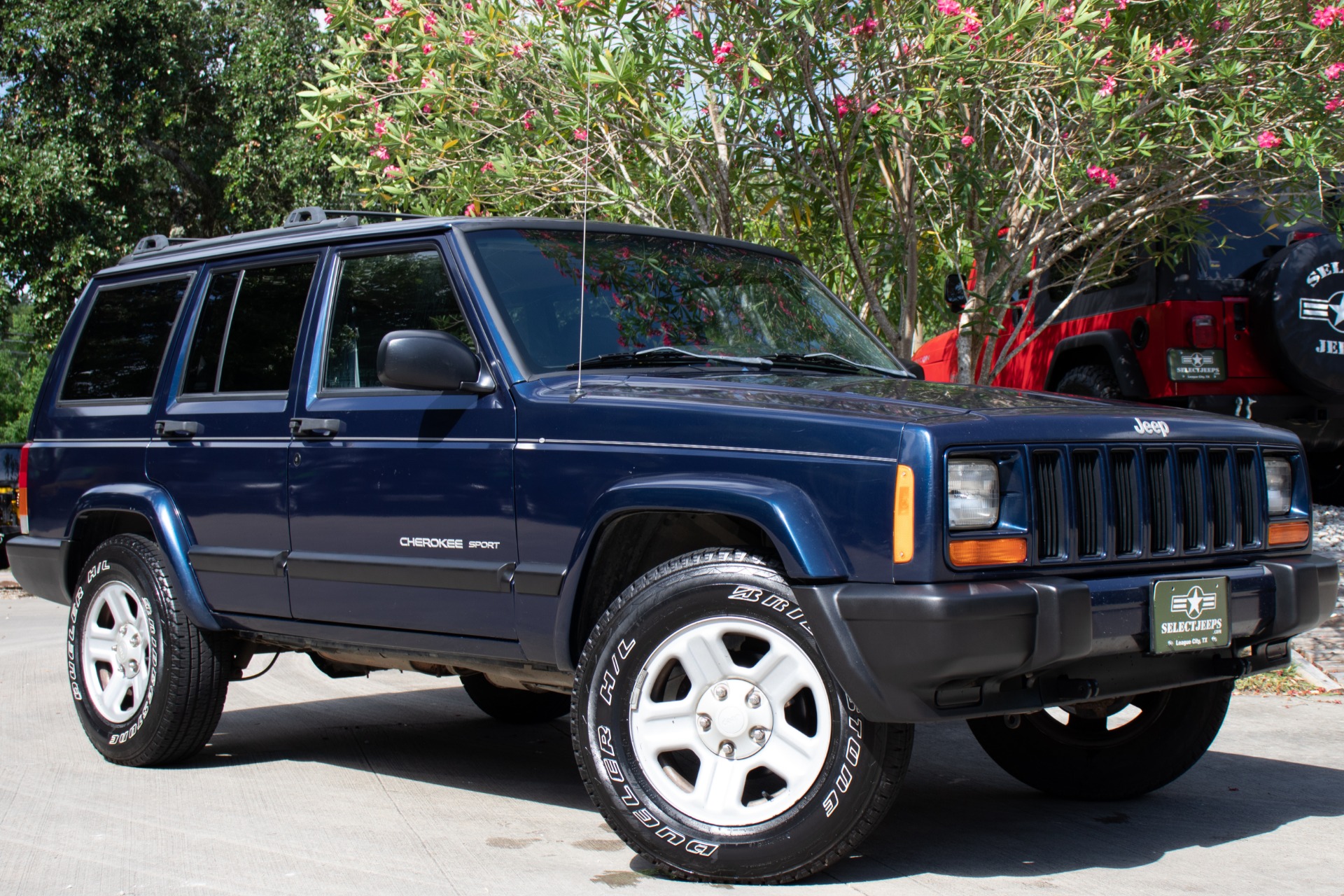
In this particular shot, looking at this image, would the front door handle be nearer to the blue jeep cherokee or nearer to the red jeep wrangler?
the blue jeep cherokee

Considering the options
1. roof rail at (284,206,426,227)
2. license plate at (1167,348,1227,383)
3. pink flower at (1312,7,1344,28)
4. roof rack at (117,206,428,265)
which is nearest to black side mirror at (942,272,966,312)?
license plate at (1167,348,1227,383)

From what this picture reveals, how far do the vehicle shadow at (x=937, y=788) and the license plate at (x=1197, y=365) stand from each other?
3.44 metres

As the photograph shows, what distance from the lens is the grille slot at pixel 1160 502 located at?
3775mm

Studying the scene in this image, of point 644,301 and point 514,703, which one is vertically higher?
point 644,301

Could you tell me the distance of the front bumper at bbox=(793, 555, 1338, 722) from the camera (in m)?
3.25

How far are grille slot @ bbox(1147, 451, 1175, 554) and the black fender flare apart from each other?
530 cm

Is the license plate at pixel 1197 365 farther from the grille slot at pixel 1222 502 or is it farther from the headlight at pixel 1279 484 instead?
the grille slot at pixel 1222 502

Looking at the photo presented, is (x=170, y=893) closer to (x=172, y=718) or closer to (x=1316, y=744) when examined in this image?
(x=172, y=718)

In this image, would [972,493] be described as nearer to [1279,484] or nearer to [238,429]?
[1279,484]

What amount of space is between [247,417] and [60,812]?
1.45 metres

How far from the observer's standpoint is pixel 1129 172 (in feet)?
26.5

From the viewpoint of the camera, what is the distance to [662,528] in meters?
4.09

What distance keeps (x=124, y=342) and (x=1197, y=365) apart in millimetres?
6197

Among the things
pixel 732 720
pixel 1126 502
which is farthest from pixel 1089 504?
pixel 732 720
